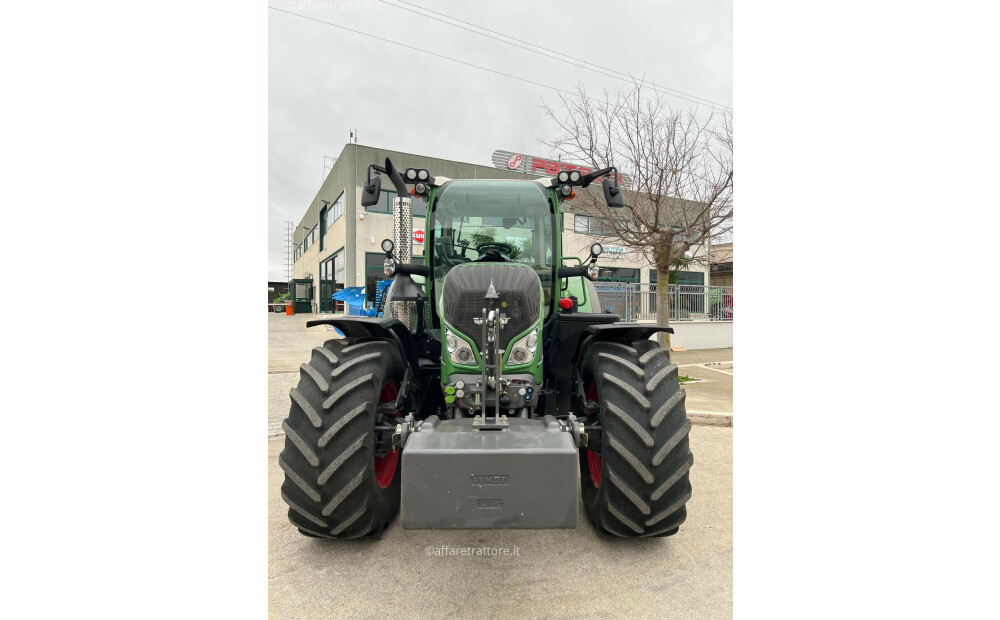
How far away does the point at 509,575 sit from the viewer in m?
2.40

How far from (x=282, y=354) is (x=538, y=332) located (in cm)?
995

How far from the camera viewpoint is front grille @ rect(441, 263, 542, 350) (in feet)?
8.64

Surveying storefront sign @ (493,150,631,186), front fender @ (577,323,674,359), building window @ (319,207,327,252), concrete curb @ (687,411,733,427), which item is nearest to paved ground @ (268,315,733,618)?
front fender @ (577,323,674,359)

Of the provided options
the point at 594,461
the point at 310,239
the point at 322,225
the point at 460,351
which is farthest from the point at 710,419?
the point at 310,239

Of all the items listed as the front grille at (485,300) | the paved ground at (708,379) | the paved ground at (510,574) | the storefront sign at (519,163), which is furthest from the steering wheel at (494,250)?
the storefront sign at (519,163)

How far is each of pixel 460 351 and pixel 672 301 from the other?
11.0m

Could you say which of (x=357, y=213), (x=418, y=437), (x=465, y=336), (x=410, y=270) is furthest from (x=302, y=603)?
(x=357, y=213)

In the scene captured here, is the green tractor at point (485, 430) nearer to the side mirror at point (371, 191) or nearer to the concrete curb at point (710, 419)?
the side mirror at point (371, 191)

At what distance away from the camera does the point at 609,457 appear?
2422mm

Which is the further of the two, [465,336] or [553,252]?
[553,252]

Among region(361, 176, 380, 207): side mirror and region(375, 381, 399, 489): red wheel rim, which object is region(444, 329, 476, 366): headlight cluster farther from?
region(361, 176, 380, 207): side mirror

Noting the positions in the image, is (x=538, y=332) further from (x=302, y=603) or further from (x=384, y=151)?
(x=384, y=151)

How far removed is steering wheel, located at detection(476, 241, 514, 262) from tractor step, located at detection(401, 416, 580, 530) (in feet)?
5.17

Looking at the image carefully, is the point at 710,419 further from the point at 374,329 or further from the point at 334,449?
the point at 334,449
